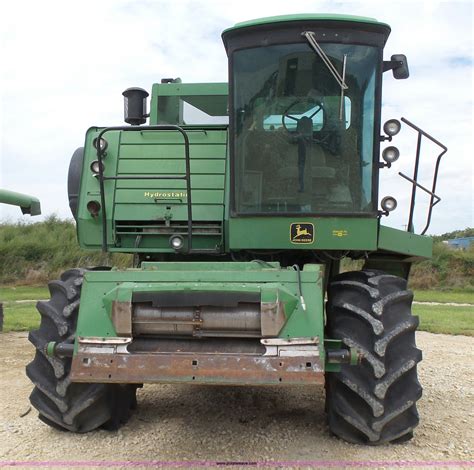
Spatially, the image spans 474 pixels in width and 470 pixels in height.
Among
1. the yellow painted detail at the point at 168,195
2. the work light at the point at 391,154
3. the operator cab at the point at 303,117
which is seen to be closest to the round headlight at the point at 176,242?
the yellow painted detail at the point at 168,195

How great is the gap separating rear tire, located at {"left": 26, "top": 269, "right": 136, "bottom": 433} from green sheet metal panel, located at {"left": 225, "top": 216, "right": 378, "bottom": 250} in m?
1.47

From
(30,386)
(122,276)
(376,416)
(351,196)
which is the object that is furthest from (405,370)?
(30,386)

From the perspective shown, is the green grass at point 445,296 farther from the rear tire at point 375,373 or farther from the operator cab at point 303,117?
the rear tire at point 375,373

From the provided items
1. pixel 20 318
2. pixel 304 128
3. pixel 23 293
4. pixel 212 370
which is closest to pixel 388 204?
pixel 304 128

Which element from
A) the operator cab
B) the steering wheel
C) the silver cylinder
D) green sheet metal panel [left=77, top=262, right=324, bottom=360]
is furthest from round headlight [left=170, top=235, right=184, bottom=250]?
the silver cylinder

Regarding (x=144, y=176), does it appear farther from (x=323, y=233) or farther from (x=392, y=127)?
(x=392, y=127)

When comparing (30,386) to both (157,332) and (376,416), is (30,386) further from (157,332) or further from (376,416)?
(376,416)

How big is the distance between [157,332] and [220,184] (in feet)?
6.40

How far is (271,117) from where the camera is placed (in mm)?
4883

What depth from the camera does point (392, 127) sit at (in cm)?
477

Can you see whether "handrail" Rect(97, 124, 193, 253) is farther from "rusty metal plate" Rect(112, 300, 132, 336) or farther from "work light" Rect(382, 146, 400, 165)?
"work light" Rect(382, 146, 400, 165)

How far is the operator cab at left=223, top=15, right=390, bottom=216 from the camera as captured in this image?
470cm

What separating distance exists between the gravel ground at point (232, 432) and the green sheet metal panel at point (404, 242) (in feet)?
4.73

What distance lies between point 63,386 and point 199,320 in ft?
3.89
